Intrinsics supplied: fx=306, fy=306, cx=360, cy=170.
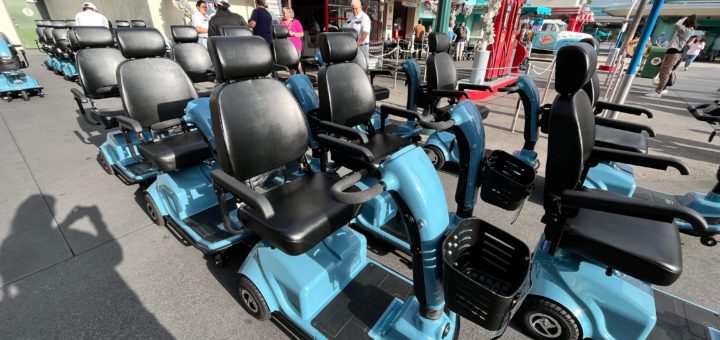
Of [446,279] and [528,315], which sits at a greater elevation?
[446,279]

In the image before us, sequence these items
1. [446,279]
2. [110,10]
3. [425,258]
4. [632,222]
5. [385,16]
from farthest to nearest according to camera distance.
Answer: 1. [385,16]
2. [110,10]
3. [632,222]
4. [425,258]
5. [446,279]

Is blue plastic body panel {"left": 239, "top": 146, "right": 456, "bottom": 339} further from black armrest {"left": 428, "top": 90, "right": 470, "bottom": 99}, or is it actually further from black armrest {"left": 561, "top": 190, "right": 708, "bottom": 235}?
black armrest {"left": 428, "top": 90, "right": 470, "bottom": 99}

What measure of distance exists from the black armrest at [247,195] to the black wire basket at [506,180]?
1414 millimetres

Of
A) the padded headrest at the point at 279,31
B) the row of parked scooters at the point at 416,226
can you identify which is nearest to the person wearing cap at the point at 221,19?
the padded headrest at the point at 279,31

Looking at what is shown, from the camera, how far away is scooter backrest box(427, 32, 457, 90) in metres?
3.65

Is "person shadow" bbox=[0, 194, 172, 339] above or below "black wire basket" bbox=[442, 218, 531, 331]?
below

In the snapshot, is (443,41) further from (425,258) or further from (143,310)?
(143,310)

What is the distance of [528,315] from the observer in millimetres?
1645

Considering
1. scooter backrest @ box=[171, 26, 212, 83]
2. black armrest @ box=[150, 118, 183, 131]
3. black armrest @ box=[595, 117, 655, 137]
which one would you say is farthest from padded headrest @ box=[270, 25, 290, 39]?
black armrest @ box=[595, 117, 655, 137]

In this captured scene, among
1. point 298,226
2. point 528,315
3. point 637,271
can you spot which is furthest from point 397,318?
point 637,271

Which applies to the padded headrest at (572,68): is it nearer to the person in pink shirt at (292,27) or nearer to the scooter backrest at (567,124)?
the scooter backrest at (567,124)

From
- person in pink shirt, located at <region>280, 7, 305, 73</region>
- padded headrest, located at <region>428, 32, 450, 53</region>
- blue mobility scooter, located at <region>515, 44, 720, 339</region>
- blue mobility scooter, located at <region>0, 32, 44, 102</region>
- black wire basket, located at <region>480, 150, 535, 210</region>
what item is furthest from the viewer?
person in pink shirt, located at <region>280, 7, 305, 73</region>

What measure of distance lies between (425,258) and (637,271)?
949 mm

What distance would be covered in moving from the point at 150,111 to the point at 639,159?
3.53m
